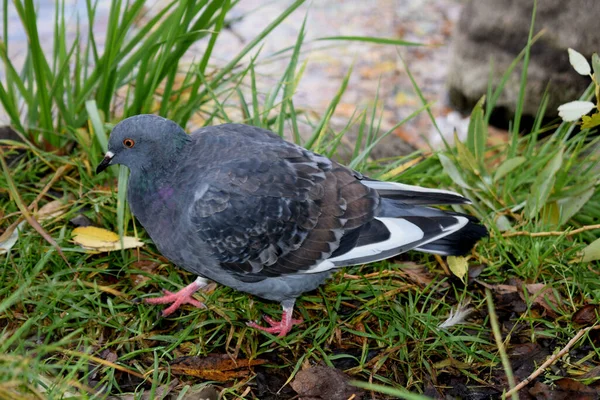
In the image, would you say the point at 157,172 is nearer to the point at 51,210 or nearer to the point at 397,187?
the point at 51,210

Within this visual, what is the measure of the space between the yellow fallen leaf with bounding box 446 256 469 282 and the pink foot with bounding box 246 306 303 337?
87 centimetres

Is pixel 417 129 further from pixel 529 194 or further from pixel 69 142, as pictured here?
pixel 69 142

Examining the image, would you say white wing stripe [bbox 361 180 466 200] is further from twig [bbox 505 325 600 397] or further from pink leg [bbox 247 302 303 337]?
twig [bbox 505 325 600 397]

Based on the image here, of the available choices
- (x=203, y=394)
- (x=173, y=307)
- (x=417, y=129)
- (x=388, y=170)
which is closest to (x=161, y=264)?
(x=173, y=307)

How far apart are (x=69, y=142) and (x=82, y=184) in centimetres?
47

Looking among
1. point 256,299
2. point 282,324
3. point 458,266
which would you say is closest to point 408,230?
point 458,266

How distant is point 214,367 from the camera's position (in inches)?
118

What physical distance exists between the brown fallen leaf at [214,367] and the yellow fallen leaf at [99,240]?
732 millimetres

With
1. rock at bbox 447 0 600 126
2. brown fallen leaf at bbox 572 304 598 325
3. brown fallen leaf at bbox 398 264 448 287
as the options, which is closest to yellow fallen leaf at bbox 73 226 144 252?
brown fallen leaf at bbox 398 264 448 287

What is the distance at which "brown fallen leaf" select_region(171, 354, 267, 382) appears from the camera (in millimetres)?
2947

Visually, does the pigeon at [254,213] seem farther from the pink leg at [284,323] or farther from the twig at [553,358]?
the twig at [553,358]

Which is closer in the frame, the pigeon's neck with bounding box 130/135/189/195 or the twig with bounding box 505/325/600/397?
the twig with bounding box 505/325/600/397

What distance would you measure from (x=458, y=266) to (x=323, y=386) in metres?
1.06

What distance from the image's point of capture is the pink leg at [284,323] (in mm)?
3214
